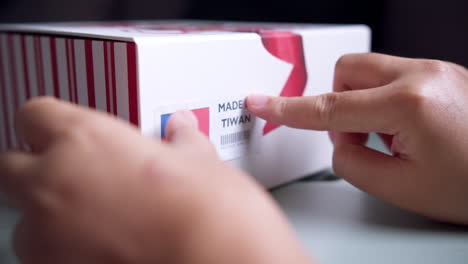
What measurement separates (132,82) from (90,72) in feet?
0.30

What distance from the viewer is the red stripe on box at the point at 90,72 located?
568 millimetres

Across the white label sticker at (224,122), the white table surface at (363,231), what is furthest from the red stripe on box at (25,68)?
the white table surface at (363,231)

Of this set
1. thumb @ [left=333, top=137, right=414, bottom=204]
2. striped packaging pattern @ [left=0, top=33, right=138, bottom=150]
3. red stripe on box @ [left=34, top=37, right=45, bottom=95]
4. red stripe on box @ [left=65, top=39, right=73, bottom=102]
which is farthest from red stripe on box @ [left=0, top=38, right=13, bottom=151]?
thumb @ [left=333, top=137, right=414, bottom=204]

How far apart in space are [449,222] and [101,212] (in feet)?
1.65

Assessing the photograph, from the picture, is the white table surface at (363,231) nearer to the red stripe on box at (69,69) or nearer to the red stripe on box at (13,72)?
the red stripe on box at (69,69)

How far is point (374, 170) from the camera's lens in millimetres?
658

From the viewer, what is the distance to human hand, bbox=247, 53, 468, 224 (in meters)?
0.59

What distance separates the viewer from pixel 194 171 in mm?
370

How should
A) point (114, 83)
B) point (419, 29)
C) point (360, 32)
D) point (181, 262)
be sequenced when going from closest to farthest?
point (181, 262), point (114, 83), point (360, 32), point (419, 29)

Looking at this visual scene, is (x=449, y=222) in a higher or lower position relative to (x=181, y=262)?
lower

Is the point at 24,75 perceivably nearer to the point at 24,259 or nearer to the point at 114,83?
the point at 114,83

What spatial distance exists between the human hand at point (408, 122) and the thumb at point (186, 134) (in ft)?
0.44

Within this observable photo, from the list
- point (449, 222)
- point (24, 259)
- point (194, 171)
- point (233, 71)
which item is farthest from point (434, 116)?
point (24, 259)

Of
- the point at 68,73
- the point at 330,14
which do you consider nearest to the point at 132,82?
the point at 68,73
